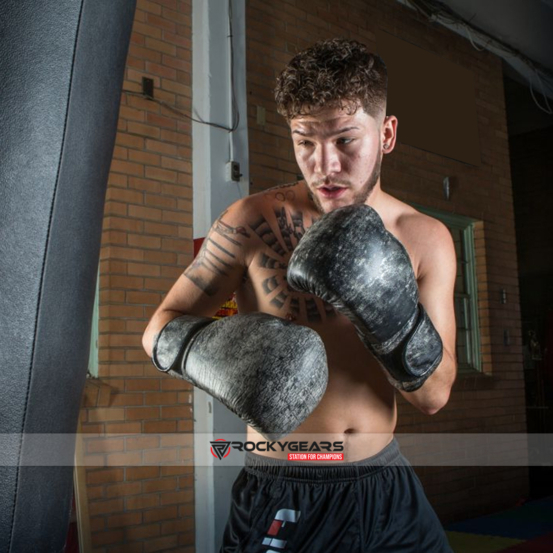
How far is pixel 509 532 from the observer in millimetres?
3686

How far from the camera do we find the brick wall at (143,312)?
2.52 metres

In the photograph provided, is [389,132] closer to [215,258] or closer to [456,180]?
[215,258]

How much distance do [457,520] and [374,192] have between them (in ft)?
10.6

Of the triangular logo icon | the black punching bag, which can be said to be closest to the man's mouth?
the black punching bag

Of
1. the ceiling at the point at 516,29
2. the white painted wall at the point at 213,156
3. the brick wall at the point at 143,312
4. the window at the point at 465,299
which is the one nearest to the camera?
the brick wall at the point at 143,312

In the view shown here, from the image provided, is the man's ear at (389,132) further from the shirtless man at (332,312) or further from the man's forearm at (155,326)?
the man's forearm at (155,326)

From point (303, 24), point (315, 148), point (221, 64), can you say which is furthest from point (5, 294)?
point (303, 24)

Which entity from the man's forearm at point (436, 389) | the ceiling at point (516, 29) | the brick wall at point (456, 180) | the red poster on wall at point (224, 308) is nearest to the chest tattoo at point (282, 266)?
the man's forearm at point (436, 389)

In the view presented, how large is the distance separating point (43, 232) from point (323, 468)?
101 centimetres

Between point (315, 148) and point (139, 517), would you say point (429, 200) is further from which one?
point (315, 148)

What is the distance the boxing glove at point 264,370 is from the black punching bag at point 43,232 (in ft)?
1.59

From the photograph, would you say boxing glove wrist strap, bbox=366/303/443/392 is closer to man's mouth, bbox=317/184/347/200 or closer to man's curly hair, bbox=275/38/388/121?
man's mouth, bbox=317/184/347/200

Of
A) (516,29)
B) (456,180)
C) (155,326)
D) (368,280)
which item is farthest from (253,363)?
(516,29)

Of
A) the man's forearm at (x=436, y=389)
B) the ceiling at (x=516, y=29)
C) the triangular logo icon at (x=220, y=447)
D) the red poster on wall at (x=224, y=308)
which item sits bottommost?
the triangular logo icon at (x=220, y=447)
